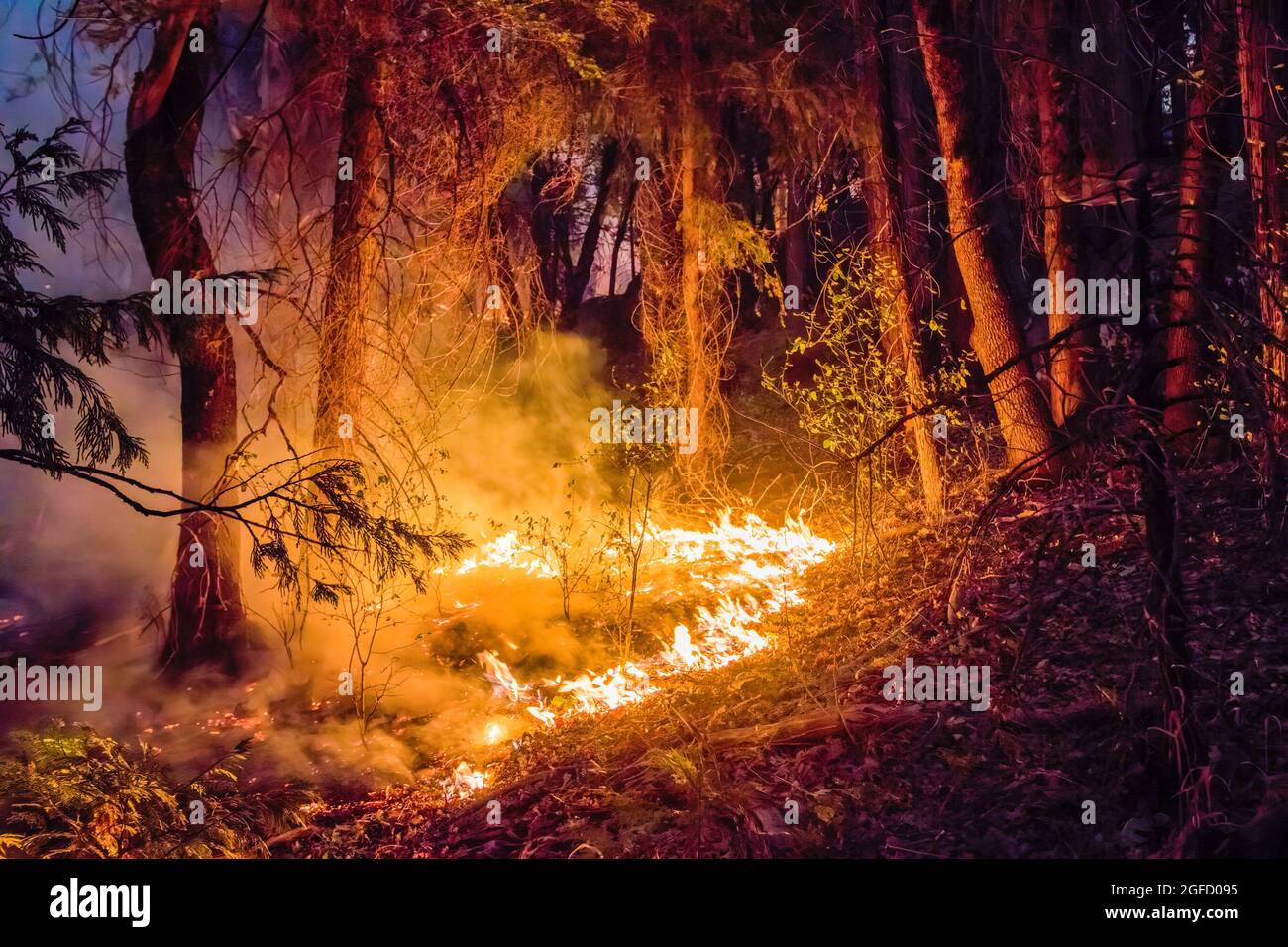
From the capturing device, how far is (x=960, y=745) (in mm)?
5445

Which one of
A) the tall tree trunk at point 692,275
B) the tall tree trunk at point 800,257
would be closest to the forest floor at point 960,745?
the tall tree trunk at point 692,275

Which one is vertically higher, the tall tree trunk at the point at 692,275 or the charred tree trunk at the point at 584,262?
the charred tree trunk at the point at 584,262

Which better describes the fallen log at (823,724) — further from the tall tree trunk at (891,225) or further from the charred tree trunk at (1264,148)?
the tall tree trunk at (891,225)

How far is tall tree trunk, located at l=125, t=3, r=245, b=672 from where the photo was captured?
839 centimetres

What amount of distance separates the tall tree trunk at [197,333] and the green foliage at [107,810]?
9.27ft

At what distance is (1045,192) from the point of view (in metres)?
8.12

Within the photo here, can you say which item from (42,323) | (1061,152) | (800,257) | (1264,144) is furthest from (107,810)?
(800,257)

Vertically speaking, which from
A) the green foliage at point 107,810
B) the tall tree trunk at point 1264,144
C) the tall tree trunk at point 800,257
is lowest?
the green foliage at point 107,810

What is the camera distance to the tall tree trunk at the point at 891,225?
357 inches

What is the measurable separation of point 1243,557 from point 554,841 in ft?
17.4

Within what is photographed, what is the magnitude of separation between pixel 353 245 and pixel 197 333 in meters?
1.57

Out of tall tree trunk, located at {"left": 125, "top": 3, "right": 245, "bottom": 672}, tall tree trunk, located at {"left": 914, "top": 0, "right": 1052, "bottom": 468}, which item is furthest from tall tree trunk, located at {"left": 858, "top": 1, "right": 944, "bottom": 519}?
tall tree trunk, located at {"left": 125, "top": 3, "right": 245, "bottom": 672}

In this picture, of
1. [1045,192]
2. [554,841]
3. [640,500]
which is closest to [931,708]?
[554,841]

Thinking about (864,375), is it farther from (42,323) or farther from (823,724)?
(42,323)
